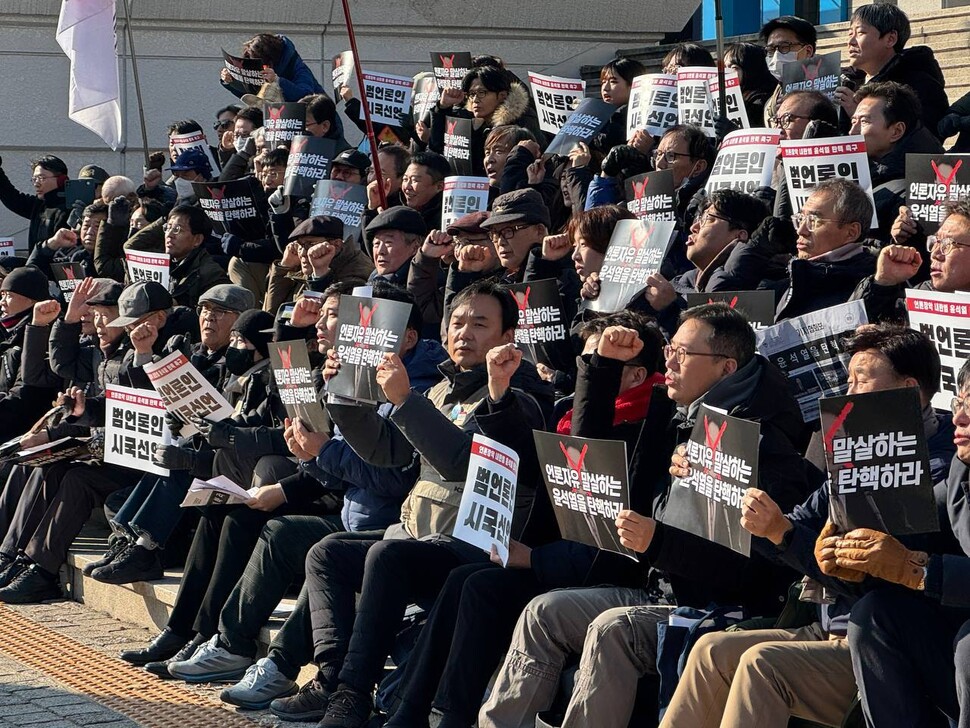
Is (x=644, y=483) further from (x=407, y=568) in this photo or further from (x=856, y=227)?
(x=856, y=227)

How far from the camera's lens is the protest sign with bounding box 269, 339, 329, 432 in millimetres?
7309

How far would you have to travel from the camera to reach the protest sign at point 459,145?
10641 millimetres

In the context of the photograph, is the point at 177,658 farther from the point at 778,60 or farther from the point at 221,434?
the point at 778,60

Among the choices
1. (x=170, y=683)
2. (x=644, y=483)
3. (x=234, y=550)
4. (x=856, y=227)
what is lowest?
(x=170, y=683)

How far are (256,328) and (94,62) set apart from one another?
6.21m

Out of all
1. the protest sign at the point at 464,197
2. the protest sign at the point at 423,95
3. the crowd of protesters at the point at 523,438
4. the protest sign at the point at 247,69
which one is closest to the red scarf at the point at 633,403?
the crowd of protesters at the point at 523,438

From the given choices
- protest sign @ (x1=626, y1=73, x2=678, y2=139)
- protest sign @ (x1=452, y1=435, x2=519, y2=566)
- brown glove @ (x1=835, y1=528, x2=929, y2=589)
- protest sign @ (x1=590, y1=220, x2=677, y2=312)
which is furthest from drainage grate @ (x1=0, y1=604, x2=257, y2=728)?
protest sign @ (x1=626, y1=73, x2=678, y2=139)

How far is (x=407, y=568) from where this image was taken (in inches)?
245

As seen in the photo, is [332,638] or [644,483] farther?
[332,638]

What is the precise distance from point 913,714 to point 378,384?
2.76 metres

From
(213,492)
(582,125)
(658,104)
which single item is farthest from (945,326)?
(582,125)

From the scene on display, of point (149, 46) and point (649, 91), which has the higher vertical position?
point (149, 46)

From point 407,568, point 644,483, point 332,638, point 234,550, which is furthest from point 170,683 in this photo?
point 644,483

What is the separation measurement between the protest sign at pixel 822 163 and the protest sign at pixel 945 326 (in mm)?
1416
